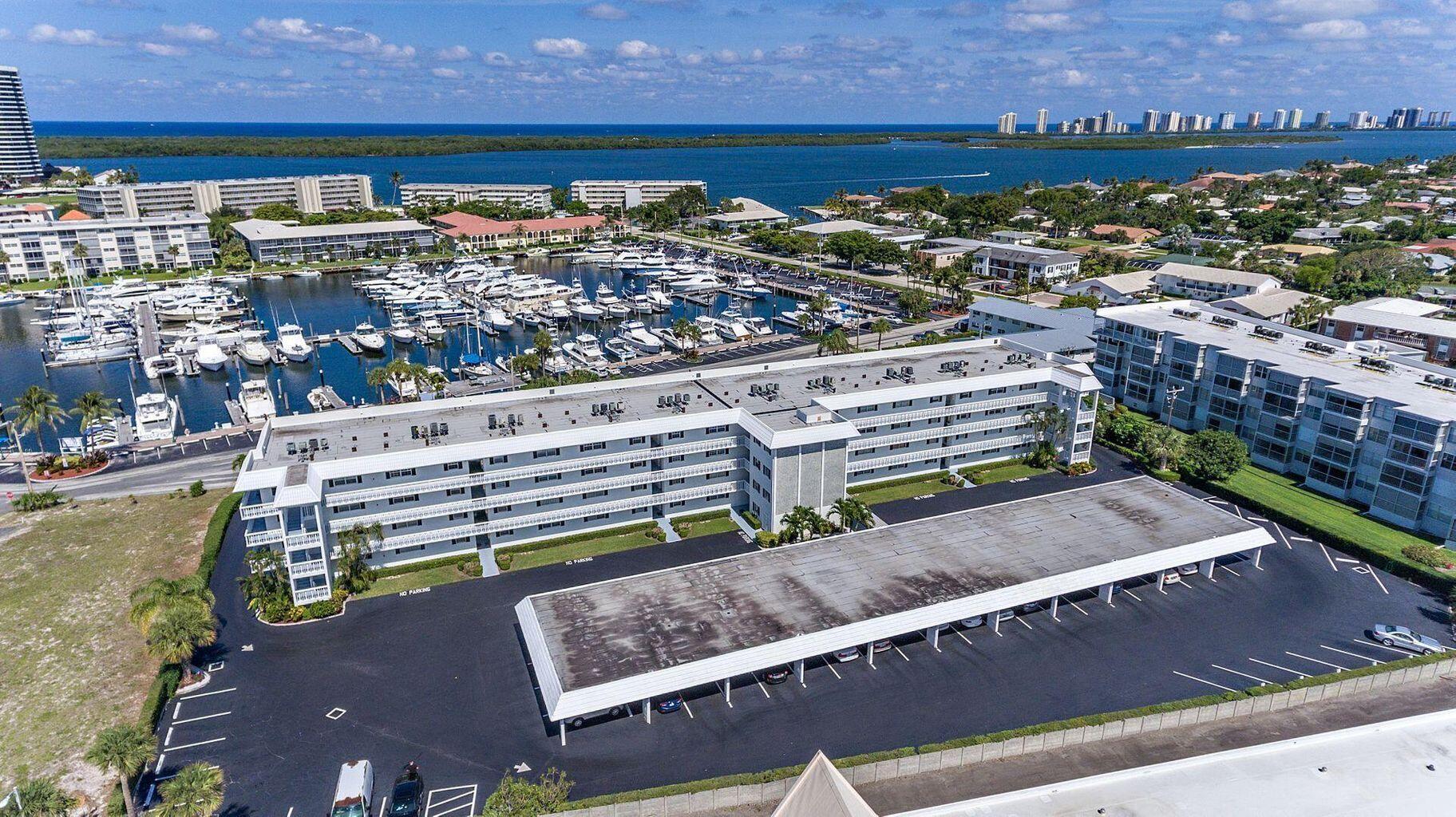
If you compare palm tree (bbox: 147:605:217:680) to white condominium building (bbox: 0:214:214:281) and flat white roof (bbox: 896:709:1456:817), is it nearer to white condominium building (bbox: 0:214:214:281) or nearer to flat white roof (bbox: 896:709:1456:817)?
flat white roof (bbox: 896:709:1456:817)

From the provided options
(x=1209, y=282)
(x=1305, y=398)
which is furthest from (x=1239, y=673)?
(x=1209, y=282)

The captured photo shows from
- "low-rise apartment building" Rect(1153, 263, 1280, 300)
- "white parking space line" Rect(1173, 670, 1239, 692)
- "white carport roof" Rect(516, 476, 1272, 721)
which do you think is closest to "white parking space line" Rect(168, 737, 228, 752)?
"white carport roof" Rect(516, 476, 1272, 721)

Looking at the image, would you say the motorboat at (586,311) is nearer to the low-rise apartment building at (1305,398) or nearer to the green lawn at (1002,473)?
the green lawn at (1002,473)

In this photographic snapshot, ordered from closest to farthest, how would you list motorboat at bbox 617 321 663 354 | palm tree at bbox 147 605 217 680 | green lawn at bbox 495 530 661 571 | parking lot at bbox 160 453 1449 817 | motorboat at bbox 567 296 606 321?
parking lot at bbox 160 453 1449 817 < palm tree at bbox 147 605 217 680 < green lawn at bbox 495 530 661 571 < motorboat at bbox 617 321 663 354 < motorboat at bbox 567 296 606 321

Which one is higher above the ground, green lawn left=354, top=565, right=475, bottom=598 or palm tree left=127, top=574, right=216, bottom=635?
palm tree left=127, top=574, right=216, bottom=635

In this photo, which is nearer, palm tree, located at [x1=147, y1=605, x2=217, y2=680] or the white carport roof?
the white carport roof

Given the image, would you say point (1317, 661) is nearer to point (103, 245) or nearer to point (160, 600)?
point (160, 600)

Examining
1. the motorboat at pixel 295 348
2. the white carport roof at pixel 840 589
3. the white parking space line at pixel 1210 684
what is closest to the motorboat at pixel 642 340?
the motorboat at pixel 295 348
